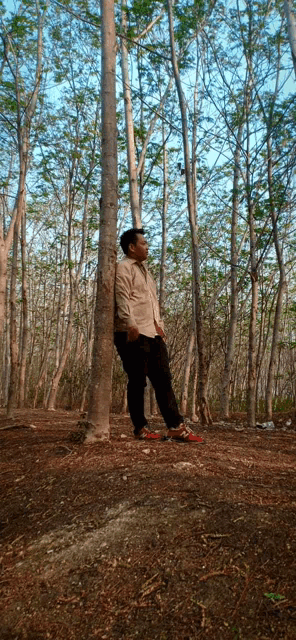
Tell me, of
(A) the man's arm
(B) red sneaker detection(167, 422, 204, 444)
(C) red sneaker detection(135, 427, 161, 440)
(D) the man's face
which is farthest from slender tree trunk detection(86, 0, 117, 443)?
(B) red sneaker detection(167, 422, 204, 444)

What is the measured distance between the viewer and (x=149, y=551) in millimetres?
1642

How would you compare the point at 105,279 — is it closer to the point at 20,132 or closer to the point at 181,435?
the point at 181,435

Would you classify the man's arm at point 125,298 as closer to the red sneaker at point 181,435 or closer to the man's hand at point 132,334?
the man's hand at point 132,334

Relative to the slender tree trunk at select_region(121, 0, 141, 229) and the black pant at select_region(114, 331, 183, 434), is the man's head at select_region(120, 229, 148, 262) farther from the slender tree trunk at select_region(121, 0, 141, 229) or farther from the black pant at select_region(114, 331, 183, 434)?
the slender tree trunk at select_region(121, 0, 141, 229)

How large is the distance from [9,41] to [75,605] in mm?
8562

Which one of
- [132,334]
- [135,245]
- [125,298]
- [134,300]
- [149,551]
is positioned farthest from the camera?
[135,245]

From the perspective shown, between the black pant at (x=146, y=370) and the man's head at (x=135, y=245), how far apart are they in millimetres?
706

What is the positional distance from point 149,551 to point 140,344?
1.86 m

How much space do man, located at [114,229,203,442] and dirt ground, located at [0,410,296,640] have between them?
30.0 inches

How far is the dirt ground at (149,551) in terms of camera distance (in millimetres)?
1313

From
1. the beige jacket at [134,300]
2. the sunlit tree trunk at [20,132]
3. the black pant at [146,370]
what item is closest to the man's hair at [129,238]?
the beige jacket at [134,300]

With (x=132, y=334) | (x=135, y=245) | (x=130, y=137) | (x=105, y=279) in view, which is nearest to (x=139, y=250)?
(x=135, y=245)

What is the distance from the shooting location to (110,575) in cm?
154

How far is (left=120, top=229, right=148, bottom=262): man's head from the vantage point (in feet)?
11.8
